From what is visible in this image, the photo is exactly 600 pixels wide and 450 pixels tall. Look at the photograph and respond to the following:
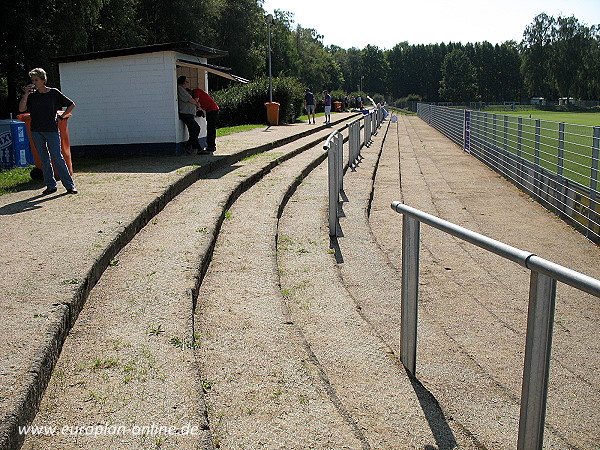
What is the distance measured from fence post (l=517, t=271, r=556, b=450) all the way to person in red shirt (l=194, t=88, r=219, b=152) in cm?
1248

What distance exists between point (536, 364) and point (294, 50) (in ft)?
298

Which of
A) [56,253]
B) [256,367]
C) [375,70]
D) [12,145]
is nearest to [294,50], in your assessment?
[12,145]

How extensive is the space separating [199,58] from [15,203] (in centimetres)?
890

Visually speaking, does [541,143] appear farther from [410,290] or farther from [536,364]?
[536,364]

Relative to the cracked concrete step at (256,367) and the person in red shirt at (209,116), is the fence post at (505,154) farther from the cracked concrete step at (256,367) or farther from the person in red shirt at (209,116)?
the cracked concrete step at (256,367)

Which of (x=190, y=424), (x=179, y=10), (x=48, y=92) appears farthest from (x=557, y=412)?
(x=179, y=10)

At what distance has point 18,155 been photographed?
43.3 ft

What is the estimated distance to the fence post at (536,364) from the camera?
8.57ft

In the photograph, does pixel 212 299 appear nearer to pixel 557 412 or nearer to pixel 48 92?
pixel 557 412

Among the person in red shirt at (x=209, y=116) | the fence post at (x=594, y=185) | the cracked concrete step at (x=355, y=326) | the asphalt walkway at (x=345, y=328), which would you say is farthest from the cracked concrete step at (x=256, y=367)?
the person in red shirt at (x=209, y=116)

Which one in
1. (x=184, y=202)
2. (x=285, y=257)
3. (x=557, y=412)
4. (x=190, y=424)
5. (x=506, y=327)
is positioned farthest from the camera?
(x=184, y=202)

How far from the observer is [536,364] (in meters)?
2.71

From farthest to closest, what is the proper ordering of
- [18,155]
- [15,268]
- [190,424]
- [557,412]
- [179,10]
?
[179,10] < [18,155] < [15,268] < [190,424] < [557,412]

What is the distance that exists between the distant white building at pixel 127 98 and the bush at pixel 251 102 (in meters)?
16.9
